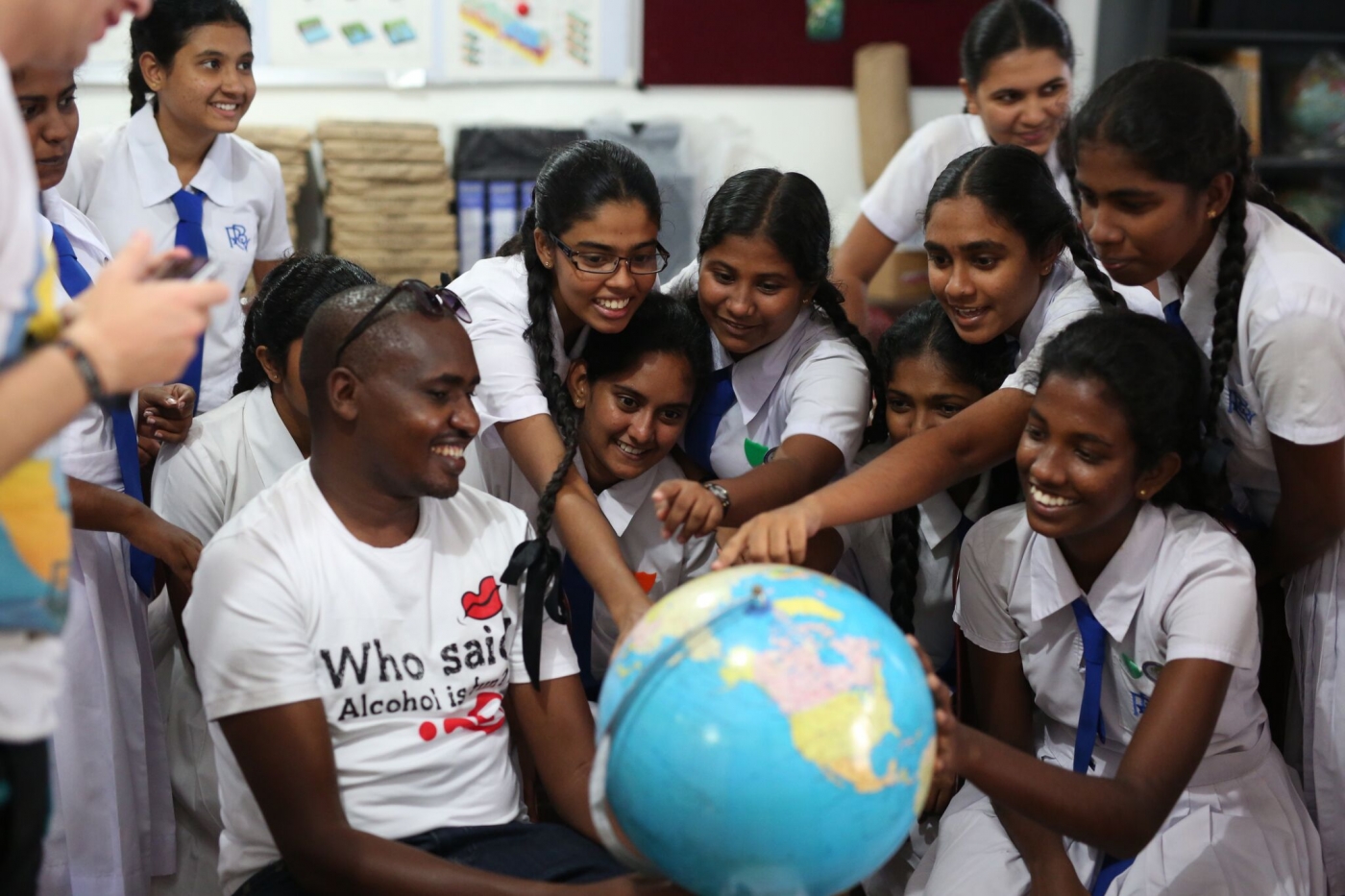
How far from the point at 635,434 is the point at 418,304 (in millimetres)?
666

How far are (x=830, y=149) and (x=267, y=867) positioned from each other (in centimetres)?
477

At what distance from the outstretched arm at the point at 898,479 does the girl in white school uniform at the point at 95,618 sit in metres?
1.04

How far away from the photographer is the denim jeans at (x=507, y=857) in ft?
6.13

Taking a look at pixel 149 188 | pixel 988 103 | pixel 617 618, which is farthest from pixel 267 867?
pixel 988 103

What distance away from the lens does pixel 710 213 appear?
2621mm

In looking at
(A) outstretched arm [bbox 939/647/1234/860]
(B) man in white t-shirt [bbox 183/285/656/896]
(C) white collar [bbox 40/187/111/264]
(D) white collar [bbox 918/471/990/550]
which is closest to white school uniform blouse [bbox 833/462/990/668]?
(D) white collar [bbox 918/471/990/550]

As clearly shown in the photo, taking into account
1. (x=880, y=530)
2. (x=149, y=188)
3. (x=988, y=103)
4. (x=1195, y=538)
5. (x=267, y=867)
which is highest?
(x=988, y=103)

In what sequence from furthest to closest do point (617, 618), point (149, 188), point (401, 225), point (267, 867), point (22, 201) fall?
point (401, 225) < point (149, 188) < point (617, 618) < point (267, 867) < point (22, 201)

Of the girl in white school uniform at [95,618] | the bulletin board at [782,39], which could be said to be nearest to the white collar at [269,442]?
the girl in white school uniform at [95,618]

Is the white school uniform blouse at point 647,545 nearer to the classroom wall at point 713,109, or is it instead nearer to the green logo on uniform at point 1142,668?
the green logo on uniform at point 1142,668

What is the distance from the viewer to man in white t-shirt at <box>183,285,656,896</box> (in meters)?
1.79

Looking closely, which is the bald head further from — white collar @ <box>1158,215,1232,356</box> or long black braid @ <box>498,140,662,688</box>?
white collar @ <box>1158,215,1232,356</box>

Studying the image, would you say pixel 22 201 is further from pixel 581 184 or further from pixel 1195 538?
pixel 1195 538

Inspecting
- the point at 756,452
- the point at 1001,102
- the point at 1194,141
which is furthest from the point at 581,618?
the point at 1001,102
